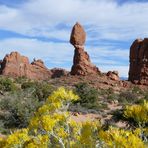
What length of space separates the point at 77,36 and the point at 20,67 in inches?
655

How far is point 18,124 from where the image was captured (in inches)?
1038

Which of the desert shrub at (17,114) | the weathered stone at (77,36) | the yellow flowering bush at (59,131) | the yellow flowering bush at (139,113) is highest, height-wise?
the weathered stone at (77,36)

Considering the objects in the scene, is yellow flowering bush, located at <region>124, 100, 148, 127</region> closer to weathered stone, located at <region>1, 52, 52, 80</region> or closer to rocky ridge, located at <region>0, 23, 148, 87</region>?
rocky ridge, located at <region>0, 23, 148, 87</region>

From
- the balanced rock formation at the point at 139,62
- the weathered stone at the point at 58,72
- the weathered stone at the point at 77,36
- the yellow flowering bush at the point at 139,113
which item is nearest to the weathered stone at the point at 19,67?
the weathered stone at the point at 58,72

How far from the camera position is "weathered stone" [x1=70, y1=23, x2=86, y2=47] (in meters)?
69.9

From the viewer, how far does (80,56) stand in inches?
2702

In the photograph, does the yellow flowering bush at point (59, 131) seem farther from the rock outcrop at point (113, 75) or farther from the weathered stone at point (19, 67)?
the weathered stone at point (19, 67)

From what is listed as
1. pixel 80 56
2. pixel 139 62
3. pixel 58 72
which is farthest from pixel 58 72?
pixel 139 62

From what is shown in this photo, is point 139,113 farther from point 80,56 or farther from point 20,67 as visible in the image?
point 20,67

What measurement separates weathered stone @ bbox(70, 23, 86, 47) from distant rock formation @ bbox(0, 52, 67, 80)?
15.5 metres

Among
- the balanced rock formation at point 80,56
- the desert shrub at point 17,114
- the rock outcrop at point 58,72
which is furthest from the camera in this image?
the rock outcrop at point 58,72

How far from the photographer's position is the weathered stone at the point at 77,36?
69.9 m

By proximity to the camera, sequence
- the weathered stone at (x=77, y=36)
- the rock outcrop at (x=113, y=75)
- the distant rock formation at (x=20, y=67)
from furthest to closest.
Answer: the distant rock formation at (x=20, y=67), the weathered stone at (x=77, y=36), the rock outcrop at (x=113, y=75)

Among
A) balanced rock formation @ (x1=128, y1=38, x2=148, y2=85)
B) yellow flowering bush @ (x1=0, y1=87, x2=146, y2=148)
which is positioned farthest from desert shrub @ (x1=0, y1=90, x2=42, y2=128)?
balanced rock formation @ (x1=128, y1=38, x2=148, y2=85)
